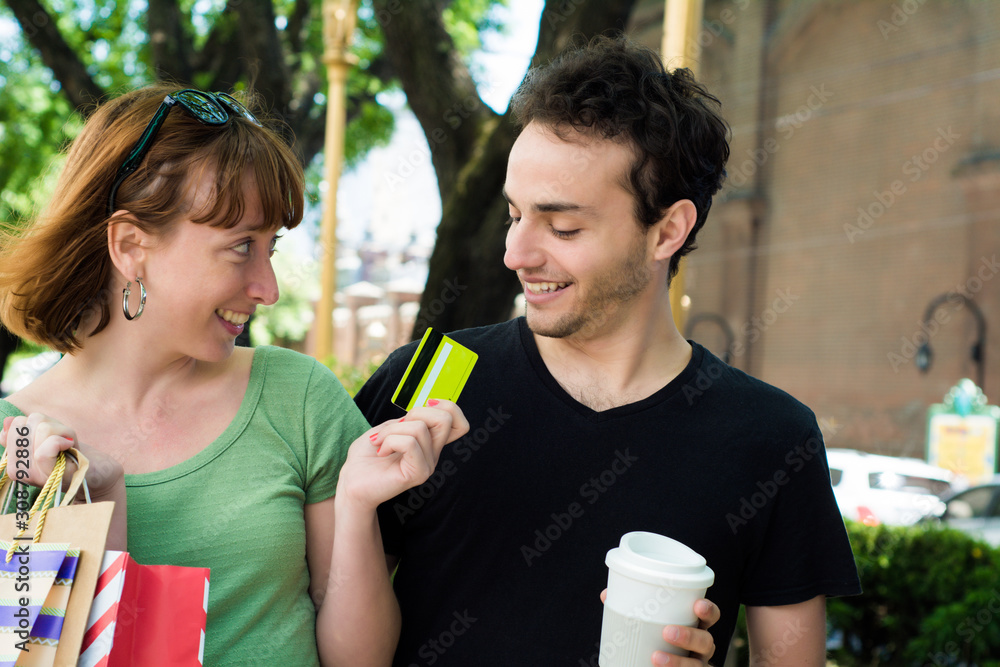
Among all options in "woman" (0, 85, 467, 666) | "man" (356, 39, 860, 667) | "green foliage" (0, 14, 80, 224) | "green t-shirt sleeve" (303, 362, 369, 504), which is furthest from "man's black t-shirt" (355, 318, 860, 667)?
"green foliage" (0, 14, 80, 224)

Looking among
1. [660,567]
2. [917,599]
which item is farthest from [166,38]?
[660,567]

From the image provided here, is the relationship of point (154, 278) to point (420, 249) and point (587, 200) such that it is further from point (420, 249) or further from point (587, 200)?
point (420, 249)

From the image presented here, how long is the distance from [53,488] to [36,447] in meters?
0.10

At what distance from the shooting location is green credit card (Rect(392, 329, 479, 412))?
187 cm

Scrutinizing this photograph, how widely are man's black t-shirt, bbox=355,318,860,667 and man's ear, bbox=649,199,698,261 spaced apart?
0.34 m

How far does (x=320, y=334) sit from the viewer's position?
7762 mm

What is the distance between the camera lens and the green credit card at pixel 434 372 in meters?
1.87

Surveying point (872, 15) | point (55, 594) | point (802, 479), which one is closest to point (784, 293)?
point (872, 15)

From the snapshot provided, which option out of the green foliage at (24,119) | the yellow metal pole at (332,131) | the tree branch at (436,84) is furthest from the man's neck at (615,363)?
the green foliage at (24,119)

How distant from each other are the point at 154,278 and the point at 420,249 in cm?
3709

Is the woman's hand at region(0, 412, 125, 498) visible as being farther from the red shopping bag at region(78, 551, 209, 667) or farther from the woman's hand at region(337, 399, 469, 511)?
the woman's hand at region(337, 399, 469, 511)

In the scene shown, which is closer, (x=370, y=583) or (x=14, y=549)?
(x=14, y=549)

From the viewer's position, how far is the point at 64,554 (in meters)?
1.39

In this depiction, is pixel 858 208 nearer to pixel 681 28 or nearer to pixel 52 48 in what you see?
pixel 52 48
